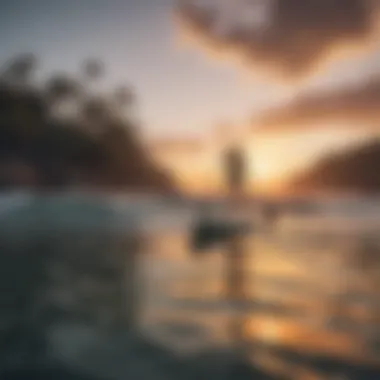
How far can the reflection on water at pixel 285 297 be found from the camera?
97 centimetres

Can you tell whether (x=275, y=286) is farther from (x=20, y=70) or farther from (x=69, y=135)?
(x=20, y=70)

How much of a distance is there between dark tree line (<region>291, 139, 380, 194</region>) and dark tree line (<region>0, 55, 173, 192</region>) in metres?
0.27

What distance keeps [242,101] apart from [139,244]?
0.33m

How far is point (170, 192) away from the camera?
1.08 metres

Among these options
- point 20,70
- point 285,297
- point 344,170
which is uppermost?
point 20,70

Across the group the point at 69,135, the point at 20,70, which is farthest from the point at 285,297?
the point at 20,70

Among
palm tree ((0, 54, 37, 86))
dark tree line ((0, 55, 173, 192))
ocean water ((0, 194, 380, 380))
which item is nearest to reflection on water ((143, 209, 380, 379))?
ocean water ((0, 194, 380, 380))

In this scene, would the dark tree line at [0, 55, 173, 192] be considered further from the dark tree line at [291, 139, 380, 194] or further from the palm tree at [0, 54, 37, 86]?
the dark tree line at [291, 139, 380, 194]

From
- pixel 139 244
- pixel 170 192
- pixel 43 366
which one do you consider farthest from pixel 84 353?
pixel 170 192

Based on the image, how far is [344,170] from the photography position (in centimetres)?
105

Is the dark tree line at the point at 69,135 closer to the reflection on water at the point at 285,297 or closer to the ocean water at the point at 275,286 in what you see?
the ocean water at the point at 275,286

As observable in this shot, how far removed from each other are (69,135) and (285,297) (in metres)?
0.50

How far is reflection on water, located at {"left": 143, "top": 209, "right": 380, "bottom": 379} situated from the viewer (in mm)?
974

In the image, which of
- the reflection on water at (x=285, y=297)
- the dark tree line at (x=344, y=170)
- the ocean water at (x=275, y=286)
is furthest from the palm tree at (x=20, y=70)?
the dark tree line at (x=344, y=170)
